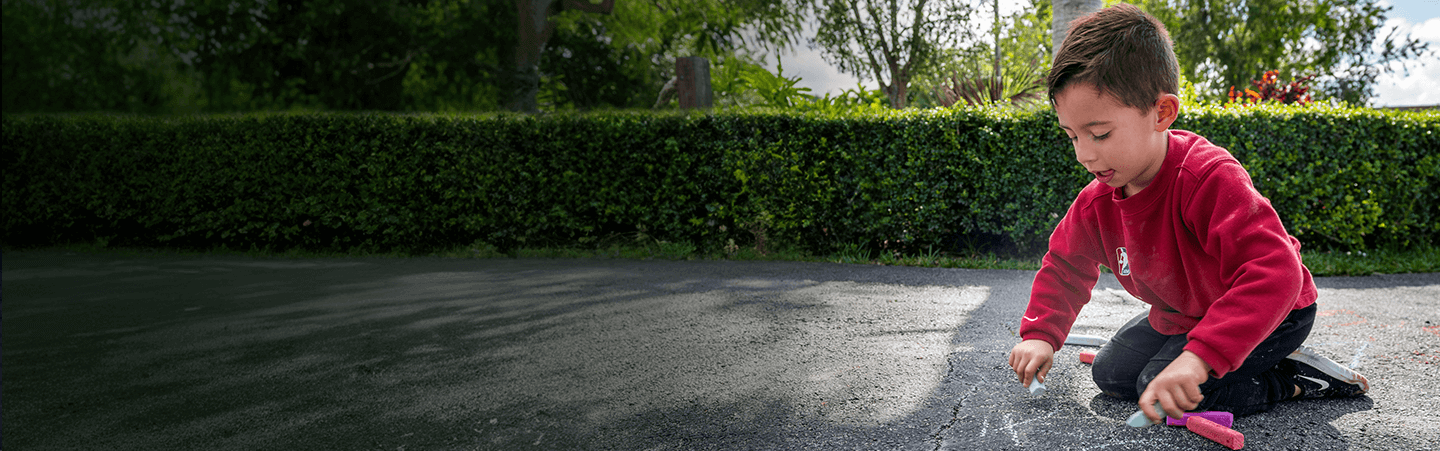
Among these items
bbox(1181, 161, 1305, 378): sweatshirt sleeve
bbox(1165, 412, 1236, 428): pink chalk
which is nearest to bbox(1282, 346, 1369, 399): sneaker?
bbox(1165, 412, 1236, 428): pink chalk

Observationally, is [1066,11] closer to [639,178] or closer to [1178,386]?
[639,178]

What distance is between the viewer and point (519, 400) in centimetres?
307

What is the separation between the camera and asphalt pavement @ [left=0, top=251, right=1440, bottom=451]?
262cm

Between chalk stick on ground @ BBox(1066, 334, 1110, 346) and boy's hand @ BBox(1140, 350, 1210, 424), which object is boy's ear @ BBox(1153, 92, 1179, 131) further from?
chalk stick on ground @ BBox(1066, 334, 1110, 346)

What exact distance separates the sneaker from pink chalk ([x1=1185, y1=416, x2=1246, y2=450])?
1.59 feet

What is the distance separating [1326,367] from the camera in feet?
8.80

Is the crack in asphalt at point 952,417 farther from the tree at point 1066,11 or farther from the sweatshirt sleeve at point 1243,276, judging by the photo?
the tree at point 1066,11

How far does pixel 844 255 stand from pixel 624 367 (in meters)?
4.04

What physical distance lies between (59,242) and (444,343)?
9.44 meters

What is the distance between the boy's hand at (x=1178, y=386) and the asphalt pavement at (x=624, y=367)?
0.68m

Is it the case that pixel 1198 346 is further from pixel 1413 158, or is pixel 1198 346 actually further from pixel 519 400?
pixel 1413 158

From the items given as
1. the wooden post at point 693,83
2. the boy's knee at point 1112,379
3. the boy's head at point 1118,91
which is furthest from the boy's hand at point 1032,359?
the wooden post at point 693,83

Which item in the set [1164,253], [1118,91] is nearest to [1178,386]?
[1164,253]

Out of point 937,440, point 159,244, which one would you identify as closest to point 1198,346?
point 937,440
